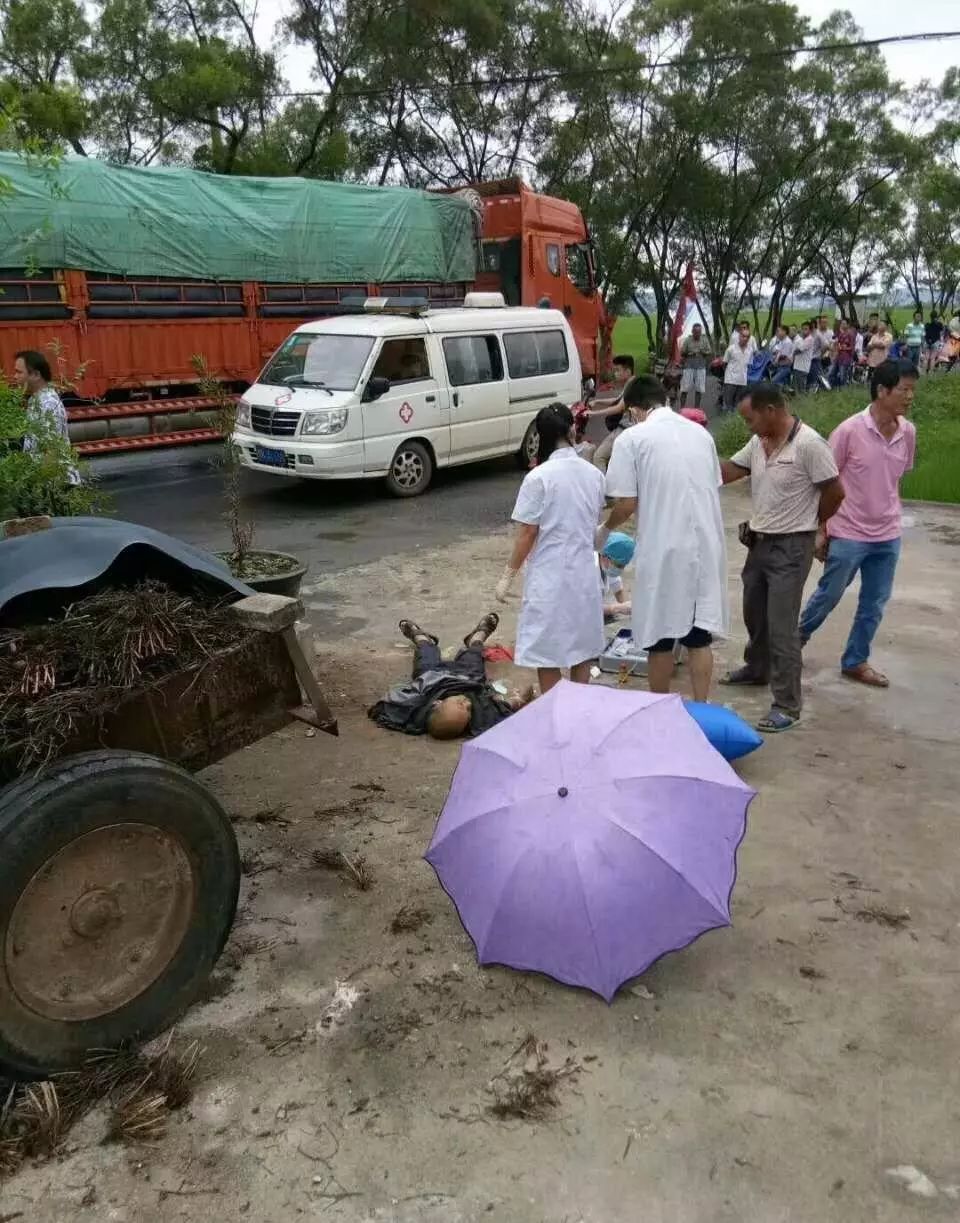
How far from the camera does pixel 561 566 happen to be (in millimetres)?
4590

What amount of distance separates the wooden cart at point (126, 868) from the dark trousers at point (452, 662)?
2.37 m

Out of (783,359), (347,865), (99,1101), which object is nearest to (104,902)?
(99,1101)

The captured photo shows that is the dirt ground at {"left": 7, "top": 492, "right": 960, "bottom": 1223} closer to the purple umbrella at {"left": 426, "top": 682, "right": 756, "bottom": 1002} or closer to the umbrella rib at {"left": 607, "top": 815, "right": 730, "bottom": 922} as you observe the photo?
the purple umbrella at {"left": 426, "top": 682, "right": 756, "bottom": 1002}

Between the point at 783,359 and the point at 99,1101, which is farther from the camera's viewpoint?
the point at 783,359

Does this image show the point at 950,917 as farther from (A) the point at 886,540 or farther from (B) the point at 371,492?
(B) the point at 371,492

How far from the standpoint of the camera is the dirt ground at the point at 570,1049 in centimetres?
239

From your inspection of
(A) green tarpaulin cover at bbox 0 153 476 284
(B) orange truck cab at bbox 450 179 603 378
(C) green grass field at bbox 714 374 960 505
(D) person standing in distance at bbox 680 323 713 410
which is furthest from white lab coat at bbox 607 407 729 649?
(D) person standing in distance at bbox 680 323 713 410

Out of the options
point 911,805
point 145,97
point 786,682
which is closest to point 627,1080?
point 911,805

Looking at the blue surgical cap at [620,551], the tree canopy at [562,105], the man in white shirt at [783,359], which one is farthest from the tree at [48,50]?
the blue surgical cap at [620,551]

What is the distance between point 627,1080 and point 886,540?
360cm

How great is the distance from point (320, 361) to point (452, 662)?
6.26 metres

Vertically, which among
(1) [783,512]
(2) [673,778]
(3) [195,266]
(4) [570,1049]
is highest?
(3) [195,266]

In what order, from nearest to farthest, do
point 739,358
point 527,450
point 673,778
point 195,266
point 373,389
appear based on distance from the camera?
point 673,778, point 373,389, point 195,266, point 527,450, point 739,358

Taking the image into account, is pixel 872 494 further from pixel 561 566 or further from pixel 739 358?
pixel 739 358
